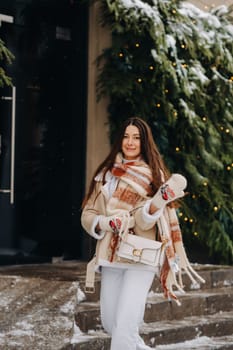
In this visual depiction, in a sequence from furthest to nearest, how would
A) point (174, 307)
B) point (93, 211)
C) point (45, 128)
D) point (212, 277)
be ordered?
point (45, 128)
point (212, 277)
point (174, 307)
point (93, 211)

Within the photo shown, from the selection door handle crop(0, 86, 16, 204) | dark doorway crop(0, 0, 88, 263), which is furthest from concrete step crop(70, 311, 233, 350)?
door handle crop(0, 86, 16, 204)

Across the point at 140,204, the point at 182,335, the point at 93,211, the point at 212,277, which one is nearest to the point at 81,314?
the point at 182,335

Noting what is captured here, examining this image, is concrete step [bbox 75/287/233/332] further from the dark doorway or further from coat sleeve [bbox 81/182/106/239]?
the dark doorway

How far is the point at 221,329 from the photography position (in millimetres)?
Result: 7465

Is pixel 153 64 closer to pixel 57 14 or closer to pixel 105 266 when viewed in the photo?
pixel 57 14

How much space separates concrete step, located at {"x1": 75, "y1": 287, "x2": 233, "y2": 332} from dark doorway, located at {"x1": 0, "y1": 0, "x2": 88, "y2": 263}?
5.83 ft

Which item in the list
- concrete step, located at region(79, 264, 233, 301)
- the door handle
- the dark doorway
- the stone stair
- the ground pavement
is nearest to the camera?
the ground pavement

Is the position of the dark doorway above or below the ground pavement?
above

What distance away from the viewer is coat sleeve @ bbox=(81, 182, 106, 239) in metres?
5.14

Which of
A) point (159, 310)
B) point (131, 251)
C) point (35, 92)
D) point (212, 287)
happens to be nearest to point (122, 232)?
point (131, 251)

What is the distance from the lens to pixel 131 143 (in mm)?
5281

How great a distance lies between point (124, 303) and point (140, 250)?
308mm

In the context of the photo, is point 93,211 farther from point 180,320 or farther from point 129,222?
point 180,320

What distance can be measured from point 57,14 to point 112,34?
1.96 ft
